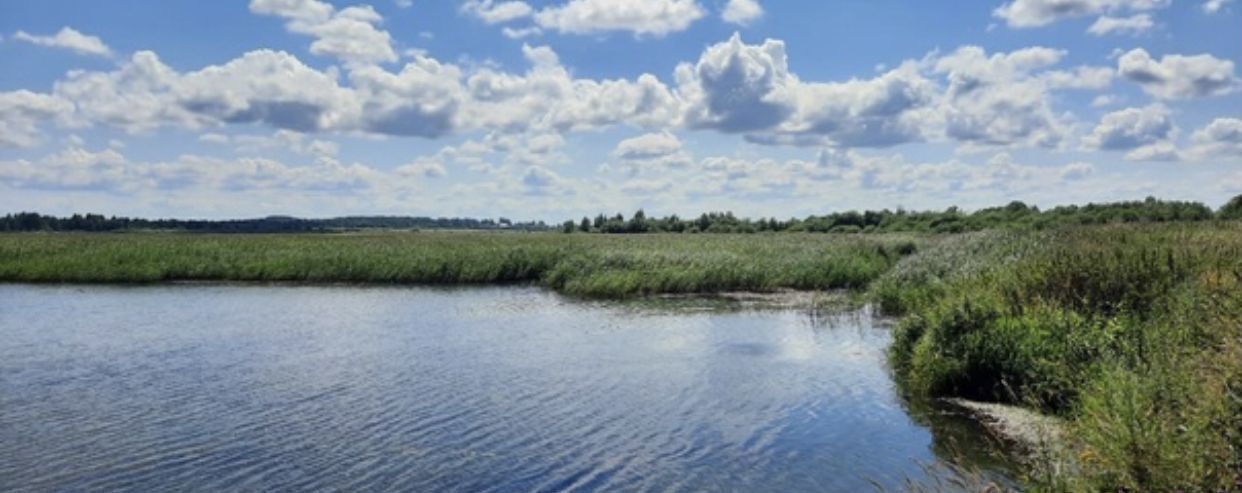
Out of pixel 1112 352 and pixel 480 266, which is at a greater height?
pixel 1112 352

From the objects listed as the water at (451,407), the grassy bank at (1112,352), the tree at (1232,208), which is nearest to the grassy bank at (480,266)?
the water at (451,407)

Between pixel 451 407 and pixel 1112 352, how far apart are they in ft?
31.5

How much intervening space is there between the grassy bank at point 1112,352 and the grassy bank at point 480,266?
16.4 meters

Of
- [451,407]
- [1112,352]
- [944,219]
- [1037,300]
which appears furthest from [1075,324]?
[944,219]

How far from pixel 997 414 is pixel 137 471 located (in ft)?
→ 38.1

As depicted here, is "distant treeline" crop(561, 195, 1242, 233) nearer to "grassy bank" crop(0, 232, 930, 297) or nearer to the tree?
the tree

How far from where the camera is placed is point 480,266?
4550cm

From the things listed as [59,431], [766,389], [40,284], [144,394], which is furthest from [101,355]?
[40,284]


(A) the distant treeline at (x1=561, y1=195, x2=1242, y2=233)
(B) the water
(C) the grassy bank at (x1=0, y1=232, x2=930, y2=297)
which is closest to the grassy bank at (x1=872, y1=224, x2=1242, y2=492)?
(B) the water

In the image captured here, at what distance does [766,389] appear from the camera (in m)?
17.5

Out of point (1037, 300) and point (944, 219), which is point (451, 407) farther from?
point (944, 219)

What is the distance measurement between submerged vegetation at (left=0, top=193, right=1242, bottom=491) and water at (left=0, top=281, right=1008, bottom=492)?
1.60 m

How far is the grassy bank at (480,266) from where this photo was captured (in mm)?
40188

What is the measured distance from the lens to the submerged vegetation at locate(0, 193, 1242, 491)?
755 cm
